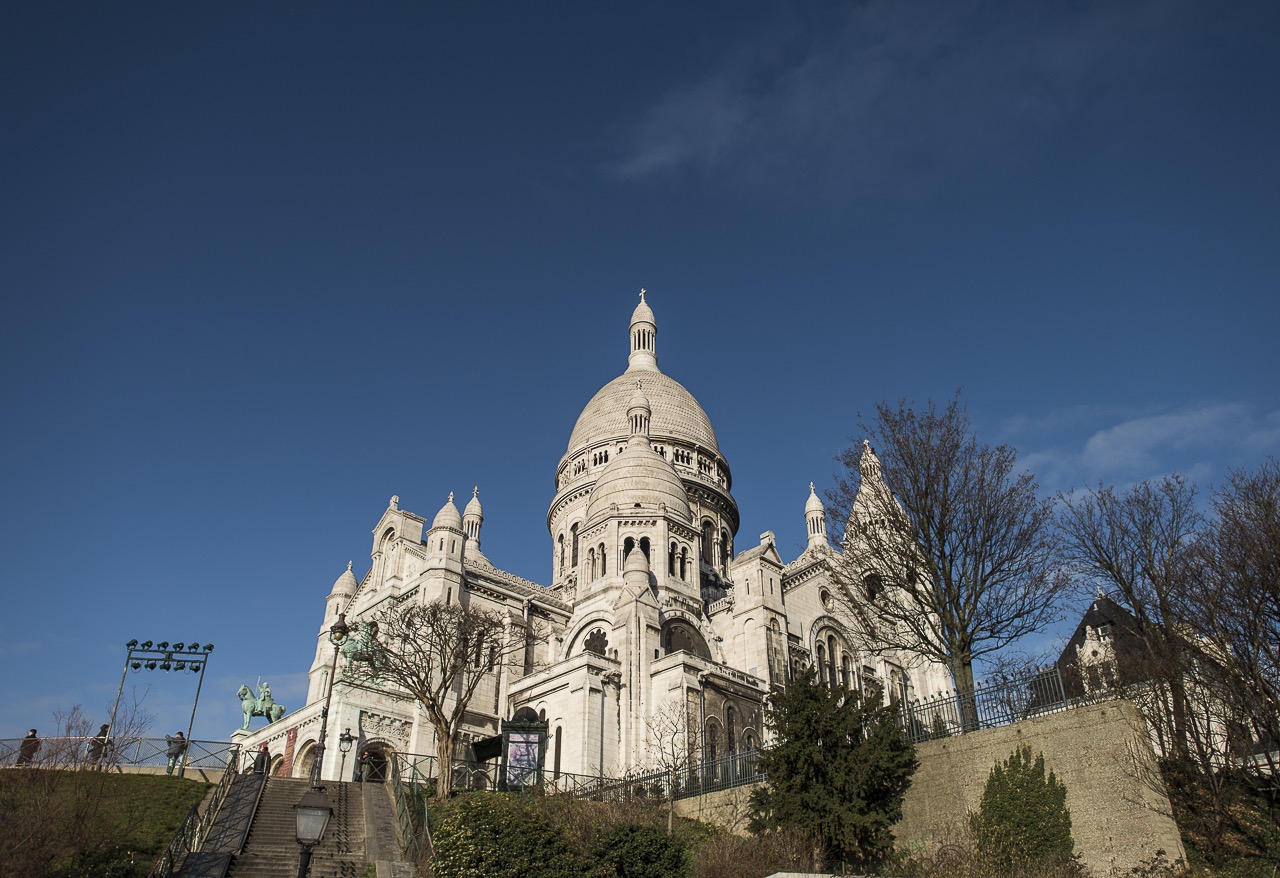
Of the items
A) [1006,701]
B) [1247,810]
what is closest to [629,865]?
[1006,701]

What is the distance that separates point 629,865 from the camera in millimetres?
19453

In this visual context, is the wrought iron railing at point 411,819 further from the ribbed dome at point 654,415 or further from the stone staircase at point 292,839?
the ribbed dome at point 654,415

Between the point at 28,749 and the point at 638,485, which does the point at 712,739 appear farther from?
the point at 28,749

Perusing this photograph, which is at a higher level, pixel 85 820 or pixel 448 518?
pixel 448 518

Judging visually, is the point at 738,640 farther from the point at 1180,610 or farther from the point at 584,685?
the point at 1180,610

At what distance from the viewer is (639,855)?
768 inches

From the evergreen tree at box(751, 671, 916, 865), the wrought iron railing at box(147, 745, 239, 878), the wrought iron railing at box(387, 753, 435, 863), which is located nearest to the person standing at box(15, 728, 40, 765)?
the wrought iron railing at box(147, 745, 239, 878)

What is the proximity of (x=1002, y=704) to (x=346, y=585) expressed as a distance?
47750 mm

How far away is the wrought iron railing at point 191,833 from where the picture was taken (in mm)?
20609

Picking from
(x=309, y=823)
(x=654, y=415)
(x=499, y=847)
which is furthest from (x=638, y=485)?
(x=309, y=823)

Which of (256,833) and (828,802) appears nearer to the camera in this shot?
(828,802)

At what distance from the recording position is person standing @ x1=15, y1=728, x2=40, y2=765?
27.6 metres

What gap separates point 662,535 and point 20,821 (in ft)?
115

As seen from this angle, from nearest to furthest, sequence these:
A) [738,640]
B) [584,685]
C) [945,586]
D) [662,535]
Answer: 1. [945,586]
2. [584,685]
3. [738,640]
4. [662,535]
